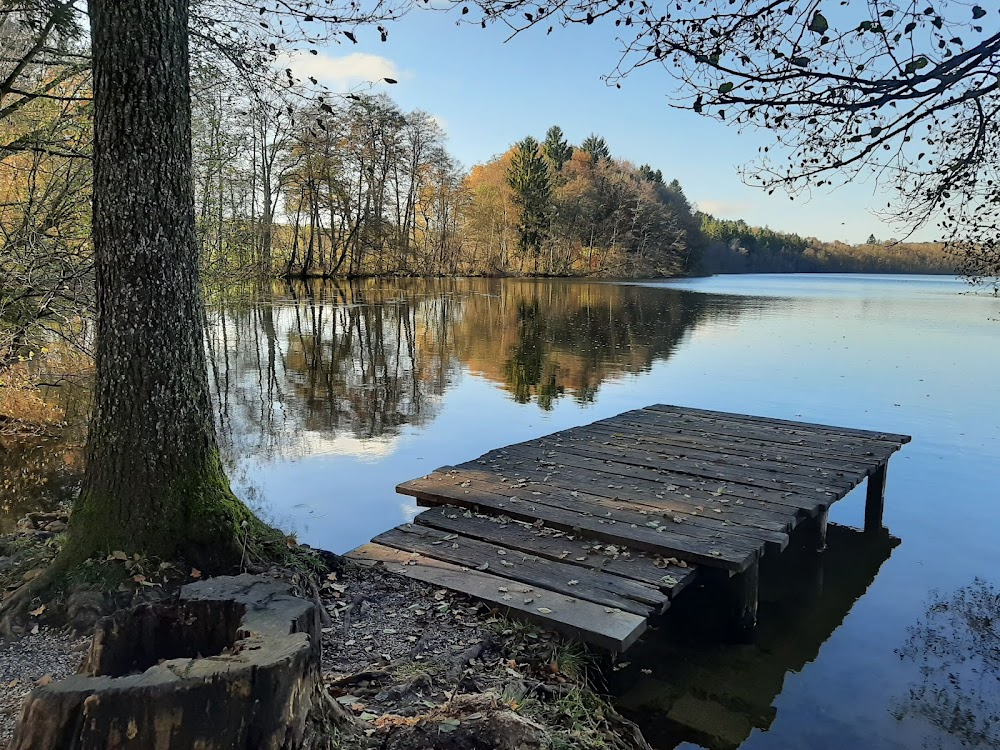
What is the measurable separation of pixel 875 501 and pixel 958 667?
3081 millimetres

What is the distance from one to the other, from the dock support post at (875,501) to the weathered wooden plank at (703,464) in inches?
41.6

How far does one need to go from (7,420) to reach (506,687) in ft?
30.9

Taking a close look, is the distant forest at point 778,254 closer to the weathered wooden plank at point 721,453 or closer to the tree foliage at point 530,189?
the tree foliage at point 530,189

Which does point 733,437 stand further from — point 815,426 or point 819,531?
point 819,531

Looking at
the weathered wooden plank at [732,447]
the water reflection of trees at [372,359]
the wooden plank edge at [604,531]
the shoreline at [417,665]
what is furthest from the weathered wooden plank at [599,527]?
the water reflection of trees at [372,359]

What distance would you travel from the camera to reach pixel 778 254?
11500cm

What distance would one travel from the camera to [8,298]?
7.32 m

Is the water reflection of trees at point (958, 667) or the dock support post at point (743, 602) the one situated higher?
the dock support post at point (743, 602)

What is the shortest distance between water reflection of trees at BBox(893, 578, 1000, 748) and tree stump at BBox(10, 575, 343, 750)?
4040 mm

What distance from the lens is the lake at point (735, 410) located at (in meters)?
4.70

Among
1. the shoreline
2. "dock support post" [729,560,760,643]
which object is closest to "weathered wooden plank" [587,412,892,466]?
"dock support post" [729,560,760,643]

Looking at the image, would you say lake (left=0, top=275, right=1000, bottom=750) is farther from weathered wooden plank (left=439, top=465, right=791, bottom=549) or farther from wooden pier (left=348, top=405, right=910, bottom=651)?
weathered wooden plank (left=439, top=465, right=791, bottom=549)

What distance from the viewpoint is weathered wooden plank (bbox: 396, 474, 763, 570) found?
4.86 m

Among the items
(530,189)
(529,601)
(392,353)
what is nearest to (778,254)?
(530,189)
